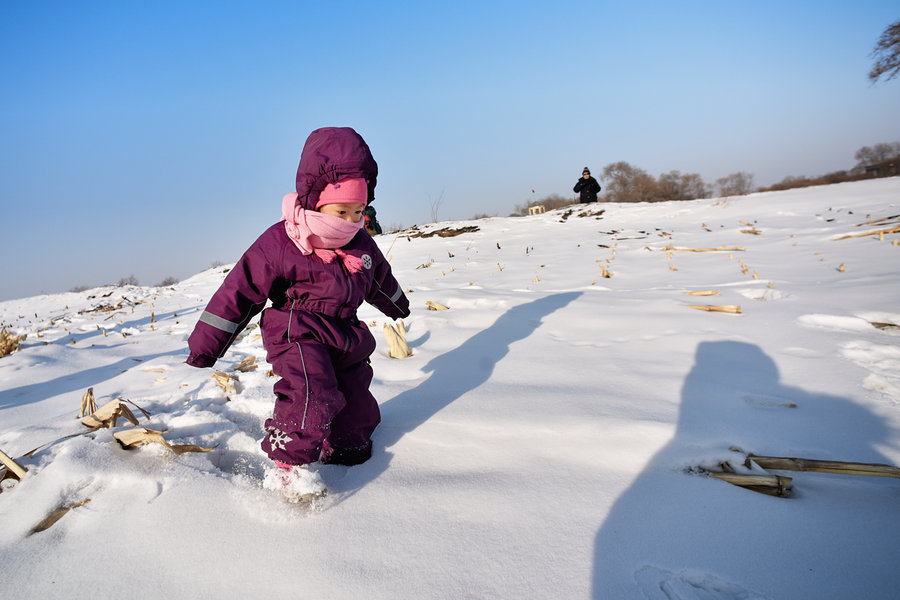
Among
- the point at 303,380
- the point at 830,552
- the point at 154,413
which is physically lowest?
the point at 830,552

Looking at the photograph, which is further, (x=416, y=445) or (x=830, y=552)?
(x=416, y=445)

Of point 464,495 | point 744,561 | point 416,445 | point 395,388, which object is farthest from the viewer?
point 395,388

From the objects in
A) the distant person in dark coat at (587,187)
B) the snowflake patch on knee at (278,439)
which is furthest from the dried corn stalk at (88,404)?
the distant person in dark coat at (587,187)

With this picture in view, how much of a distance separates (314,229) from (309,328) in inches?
15.0

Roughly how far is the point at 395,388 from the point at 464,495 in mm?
1109

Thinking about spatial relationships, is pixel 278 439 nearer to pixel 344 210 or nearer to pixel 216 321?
pixel 216 321

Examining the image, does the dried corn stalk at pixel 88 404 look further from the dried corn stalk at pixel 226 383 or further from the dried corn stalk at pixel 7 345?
the dried corn stalk at pixel 7 345

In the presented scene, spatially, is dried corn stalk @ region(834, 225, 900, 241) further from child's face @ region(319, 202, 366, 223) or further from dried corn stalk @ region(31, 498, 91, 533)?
dried corn stalk @ region(31, 498, 91, 533)

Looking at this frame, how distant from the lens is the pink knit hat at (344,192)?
1.67 meters

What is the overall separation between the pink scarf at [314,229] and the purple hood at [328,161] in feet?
0.18

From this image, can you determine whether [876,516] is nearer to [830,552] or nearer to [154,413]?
[830,552]

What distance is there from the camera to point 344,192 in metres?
1.67

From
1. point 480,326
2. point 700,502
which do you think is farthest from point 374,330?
point 700,502

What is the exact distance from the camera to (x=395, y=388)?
2.44 metres
